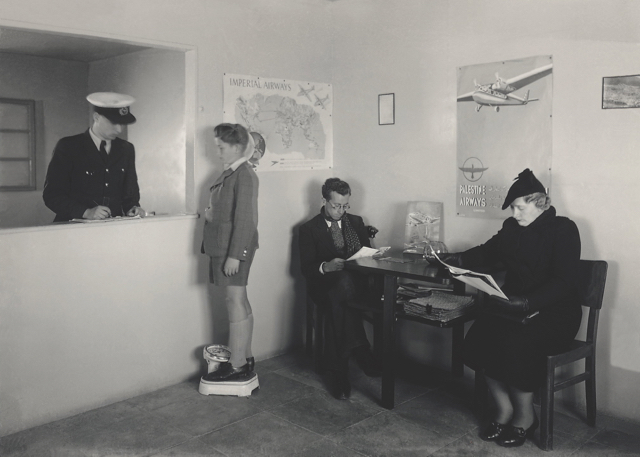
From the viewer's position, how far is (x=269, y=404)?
3631 millimetres

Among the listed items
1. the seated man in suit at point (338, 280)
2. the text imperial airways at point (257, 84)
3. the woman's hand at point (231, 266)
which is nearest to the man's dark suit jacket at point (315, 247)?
the seated man in suit at point (338, 280)

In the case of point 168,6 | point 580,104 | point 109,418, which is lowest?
point 109,418

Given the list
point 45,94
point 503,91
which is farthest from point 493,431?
point 45,94

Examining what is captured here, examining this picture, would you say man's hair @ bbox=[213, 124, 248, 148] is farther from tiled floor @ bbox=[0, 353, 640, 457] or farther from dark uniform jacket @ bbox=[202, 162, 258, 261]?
tiled floor @ bbox=[0, 353, 640, 457]

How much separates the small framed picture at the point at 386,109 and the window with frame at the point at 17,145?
233cm

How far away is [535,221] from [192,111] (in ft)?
7.21

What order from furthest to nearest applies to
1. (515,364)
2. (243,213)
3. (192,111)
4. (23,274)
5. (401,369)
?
(401,369)
(192,111)
(243,213)
(23,274)
(515,364)

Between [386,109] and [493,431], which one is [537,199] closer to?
[493,431]

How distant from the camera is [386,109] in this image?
4.34 m

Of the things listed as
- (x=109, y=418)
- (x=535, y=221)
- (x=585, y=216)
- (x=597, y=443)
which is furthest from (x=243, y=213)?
(x=597, y=443)

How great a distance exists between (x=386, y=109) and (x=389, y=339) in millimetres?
1706

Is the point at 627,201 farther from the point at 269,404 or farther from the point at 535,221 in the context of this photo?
the point at 269,404

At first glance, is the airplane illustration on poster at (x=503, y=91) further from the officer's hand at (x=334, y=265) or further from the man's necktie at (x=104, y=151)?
the man's necktie at (x=104, y=151)

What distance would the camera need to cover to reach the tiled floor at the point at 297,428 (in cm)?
303
